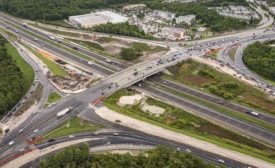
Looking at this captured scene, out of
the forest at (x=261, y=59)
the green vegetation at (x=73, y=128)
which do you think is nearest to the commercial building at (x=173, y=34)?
the forest at (x=261, y=59)

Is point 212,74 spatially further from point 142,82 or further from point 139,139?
point 139,139

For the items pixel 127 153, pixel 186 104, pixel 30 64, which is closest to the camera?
pixel 127 153

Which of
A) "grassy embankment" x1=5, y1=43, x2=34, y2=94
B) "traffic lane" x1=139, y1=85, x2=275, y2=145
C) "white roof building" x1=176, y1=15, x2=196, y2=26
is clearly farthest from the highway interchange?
"white roof building" x1=176, y1=15, x2=196, y2=26

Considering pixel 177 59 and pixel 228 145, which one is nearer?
pixel 228 145

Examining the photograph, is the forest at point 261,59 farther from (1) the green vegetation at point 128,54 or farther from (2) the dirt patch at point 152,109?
(2) the dirt patch at point 152,109

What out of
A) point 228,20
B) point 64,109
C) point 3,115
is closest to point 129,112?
point 64,109

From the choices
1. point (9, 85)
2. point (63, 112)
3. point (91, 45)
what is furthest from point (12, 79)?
point (91, 45)

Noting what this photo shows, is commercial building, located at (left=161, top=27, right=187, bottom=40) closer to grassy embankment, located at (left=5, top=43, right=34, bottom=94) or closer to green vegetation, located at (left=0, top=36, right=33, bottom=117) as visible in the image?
grassy embankment, located at (left=5, top=43, right=34, bottom=94)
